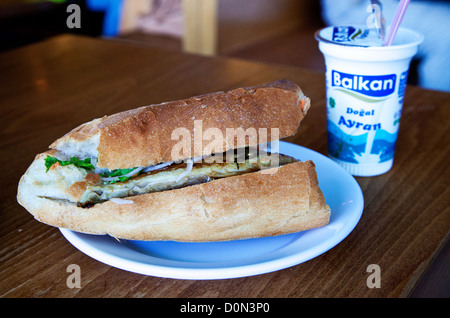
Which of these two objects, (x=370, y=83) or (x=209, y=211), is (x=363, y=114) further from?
(x=209, y=211)

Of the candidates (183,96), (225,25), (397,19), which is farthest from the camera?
(225,25)

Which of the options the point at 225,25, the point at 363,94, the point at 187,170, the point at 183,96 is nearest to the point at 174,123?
the point at 187,170

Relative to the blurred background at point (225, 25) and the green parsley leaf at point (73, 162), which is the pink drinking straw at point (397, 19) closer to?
the green parsley leaf at point (73, 162)

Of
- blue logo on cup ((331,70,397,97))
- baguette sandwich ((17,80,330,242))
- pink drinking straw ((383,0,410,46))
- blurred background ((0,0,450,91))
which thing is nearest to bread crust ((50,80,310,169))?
baguette sandwich ((17,80,330,242))

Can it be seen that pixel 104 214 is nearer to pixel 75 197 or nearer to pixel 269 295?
pixel 75 197

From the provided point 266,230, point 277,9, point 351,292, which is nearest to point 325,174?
point 266,230

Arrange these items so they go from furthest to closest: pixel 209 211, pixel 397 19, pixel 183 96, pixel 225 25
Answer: pixel 225 25, pixel 183 96, pixel 397 19, pixel 209 211

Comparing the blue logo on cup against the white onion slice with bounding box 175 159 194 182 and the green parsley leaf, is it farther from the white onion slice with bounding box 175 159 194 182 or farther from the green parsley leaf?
the green parsley leaf
